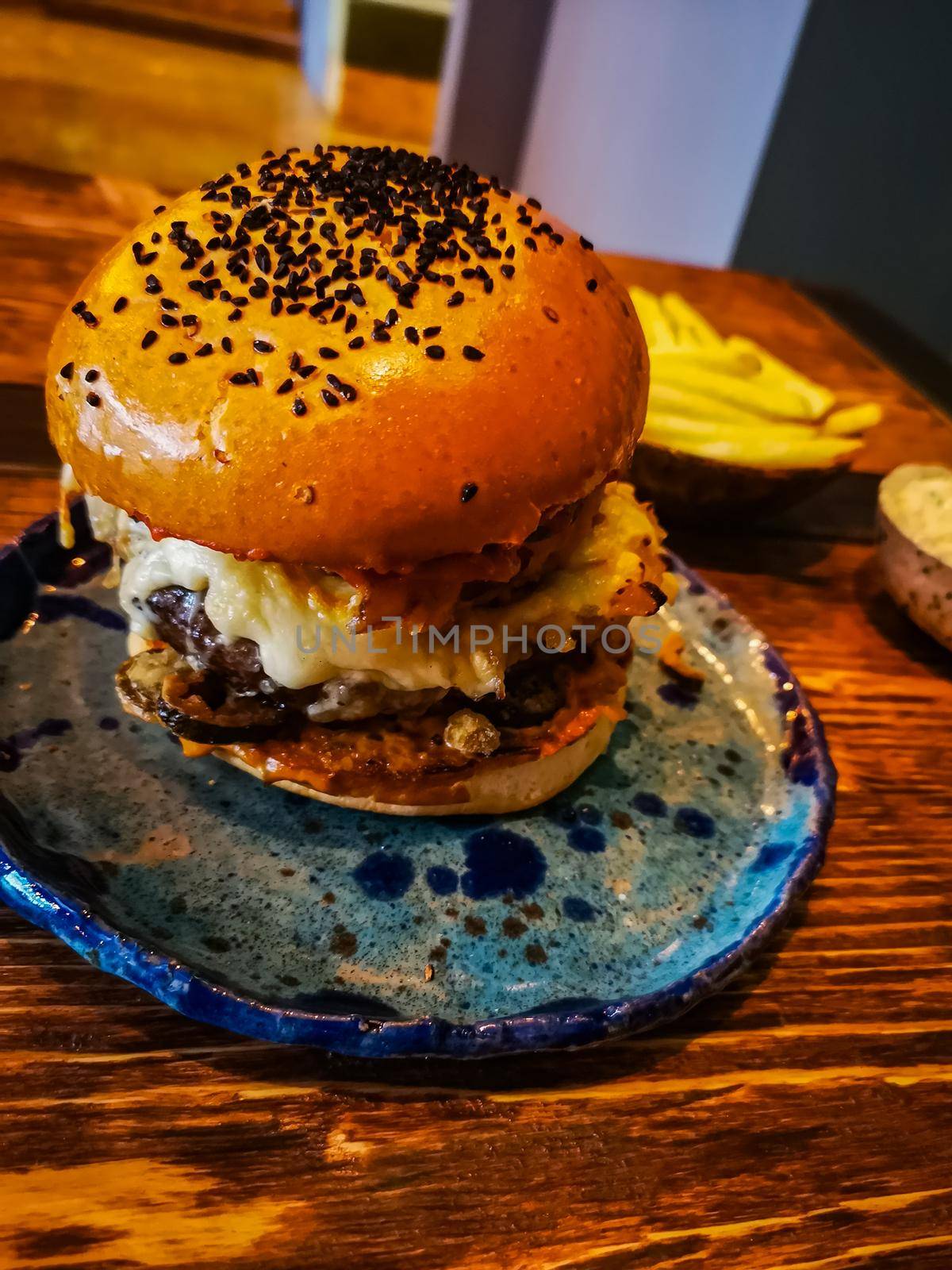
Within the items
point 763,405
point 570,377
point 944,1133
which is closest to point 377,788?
point 570,377

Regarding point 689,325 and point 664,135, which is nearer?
Result: point 689,325

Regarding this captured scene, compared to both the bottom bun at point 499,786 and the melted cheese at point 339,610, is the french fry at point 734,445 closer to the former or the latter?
the melted cheese at point 339,610

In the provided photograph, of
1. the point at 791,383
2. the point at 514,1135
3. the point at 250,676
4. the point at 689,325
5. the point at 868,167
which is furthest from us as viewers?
the point at 868,167

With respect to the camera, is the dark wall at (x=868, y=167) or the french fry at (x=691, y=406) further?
the dark wall at (x=868, y=167)

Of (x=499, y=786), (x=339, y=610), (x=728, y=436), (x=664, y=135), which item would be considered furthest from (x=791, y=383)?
(x=664, y=135)

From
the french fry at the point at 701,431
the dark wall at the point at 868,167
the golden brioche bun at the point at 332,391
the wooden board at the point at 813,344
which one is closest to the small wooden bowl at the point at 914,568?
the french fry at the point at 701,431

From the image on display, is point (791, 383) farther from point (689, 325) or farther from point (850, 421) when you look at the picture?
→ point (689, 325)
